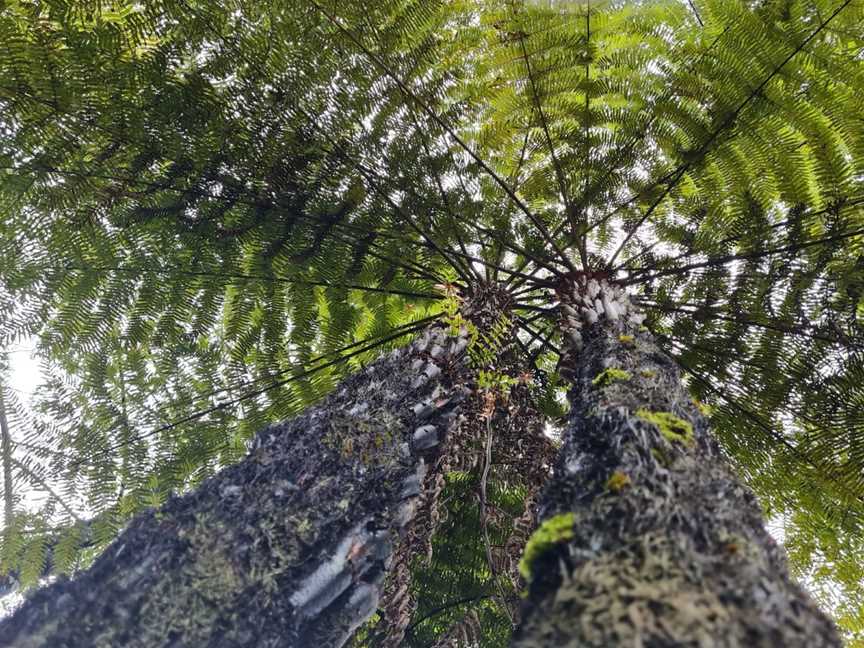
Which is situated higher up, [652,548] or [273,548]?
[273,548]

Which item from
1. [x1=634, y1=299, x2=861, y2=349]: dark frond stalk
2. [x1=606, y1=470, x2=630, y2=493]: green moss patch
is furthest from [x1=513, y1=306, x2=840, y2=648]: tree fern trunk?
[x1=634, y1=299, x2=861, y2=349]: dark frond stalk

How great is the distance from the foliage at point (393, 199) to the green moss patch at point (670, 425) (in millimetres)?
1262

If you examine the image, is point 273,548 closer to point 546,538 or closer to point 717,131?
point 546,538

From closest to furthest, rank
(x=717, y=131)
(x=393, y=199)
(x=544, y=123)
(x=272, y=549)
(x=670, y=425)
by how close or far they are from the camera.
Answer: (x=670, y=425)
(x=272, y=549)
(x=717, y=131)
(x=544, y=123)
(x=393, y=199)

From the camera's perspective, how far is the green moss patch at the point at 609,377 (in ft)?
4.39

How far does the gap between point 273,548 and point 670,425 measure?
0.92 metres

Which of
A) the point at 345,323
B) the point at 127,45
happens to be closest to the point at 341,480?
the point at 345,323

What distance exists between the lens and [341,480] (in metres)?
1.48

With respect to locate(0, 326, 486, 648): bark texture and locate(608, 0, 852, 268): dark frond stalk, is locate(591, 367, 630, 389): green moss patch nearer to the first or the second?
locate(0, 326, 486, 648): bark texture

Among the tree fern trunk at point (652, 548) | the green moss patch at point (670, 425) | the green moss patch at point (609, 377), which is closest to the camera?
the tree fern trunk at point (652, 548)

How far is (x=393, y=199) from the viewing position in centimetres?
268

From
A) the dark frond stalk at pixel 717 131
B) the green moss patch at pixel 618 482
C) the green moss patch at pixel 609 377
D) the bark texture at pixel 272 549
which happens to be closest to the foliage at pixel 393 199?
the dark frond stalk at pixel 717 131

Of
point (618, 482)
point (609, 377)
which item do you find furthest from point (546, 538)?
point (609, 377)

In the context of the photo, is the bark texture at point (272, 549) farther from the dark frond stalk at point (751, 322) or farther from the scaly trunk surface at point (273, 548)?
the dark frond stalk at point (751, 322)
